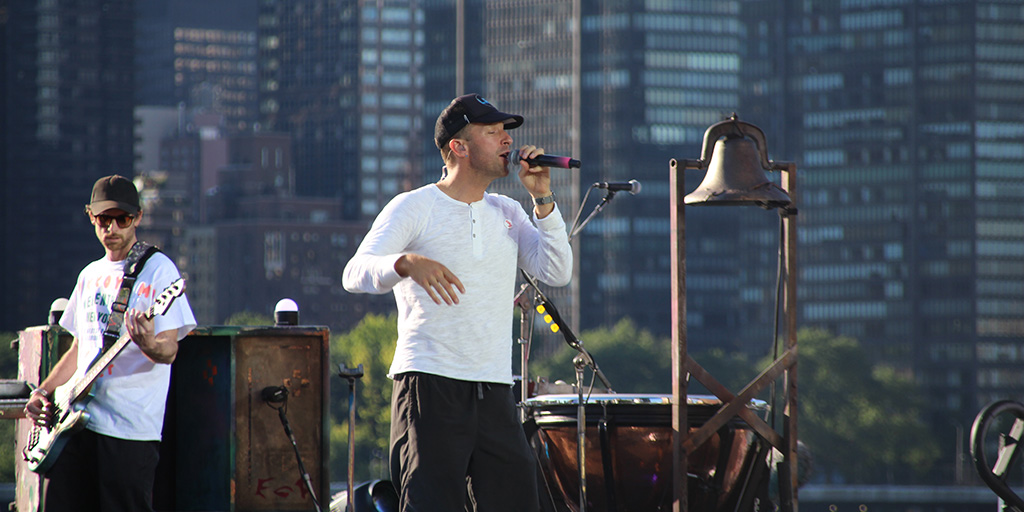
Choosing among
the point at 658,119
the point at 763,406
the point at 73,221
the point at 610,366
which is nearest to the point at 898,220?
the point at 658,119

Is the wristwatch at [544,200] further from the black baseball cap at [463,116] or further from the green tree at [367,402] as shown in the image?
the green tree at [367,402]

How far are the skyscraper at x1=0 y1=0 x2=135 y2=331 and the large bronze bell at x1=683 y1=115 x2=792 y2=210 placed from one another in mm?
184574

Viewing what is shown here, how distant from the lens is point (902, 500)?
13125 centimetres

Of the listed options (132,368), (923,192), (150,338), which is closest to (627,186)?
(150,338)

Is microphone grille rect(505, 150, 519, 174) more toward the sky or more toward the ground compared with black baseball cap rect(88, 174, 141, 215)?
more toward the sky

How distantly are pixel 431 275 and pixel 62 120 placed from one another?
19417 cm

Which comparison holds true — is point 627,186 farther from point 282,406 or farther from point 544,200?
point 282,406

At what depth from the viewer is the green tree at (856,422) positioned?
5576 inches

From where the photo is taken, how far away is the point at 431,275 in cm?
736

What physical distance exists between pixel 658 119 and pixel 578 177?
11434mm

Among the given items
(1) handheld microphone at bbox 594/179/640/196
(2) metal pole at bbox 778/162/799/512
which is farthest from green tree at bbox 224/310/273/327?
(1) handheld microphone at bbox 594/179/640/196

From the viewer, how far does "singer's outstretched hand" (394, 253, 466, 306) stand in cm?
736

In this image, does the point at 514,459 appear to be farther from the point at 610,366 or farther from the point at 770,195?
the point at 610,366

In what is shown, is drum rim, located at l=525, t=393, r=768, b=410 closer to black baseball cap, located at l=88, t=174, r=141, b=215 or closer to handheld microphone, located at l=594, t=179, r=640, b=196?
handheld microphone, located at l=594, t=179, r=640, b=196
